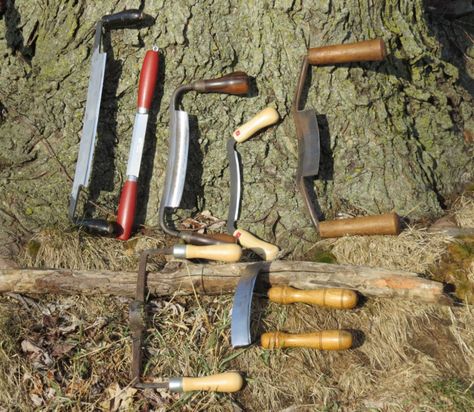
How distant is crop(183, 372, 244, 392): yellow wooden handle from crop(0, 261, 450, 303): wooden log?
0.60 meters

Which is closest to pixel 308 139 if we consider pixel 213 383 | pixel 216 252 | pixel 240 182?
pixel 240 182

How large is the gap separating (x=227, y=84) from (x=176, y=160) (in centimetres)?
59

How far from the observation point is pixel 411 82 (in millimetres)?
4578

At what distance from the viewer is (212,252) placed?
3871 millimetres

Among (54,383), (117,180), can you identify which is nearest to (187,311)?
(54,383)

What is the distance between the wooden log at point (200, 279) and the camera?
12.5ft

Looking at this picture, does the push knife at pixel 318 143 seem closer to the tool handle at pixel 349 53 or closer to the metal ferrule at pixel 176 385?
the tool handle at pixel 349 53

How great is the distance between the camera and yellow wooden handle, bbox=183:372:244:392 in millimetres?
3422

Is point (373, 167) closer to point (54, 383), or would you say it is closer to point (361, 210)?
point (361, 210)

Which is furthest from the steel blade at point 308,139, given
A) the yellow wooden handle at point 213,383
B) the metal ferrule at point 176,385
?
the metal ferrule at point 176,385

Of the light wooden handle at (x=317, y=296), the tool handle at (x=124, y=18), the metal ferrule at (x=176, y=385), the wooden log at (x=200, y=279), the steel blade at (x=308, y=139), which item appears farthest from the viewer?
the steel blade at (x=308, y=139)

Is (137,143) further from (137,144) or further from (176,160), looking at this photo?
(176,160)

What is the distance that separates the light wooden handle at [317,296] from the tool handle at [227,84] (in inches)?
49.6

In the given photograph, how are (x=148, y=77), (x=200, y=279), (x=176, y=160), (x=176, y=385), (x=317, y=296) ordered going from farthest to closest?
(x=176, y=160), (x=148, y=77), (x=200, y=279), (x=317, y=296), (x=176, y=385)
